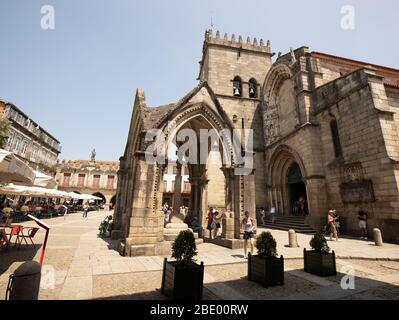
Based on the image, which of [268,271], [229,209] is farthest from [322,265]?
[229,209]

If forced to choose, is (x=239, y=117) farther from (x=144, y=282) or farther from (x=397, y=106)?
(x=144, y=282)

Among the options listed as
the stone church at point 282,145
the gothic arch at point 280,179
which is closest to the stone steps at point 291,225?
the stone church at point 282,145

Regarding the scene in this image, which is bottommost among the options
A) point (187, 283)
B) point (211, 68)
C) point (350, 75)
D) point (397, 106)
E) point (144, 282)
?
point (144, 282)

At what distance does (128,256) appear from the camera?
22.9 feet

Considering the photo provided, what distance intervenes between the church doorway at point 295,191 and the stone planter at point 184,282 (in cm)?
1514

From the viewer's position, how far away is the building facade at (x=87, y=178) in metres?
41.8

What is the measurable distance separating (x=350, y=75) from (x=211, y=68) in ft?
43.6

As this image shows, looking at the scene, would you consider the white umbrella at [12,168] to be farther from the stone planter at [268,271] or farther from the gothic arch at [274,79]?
the gothic arch at [274,79]

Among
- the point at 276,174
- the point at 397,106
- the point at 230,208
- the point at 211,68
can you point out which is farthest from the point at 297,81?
the point at 230,208

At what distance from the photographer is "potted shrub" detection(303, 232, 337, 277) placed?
5.42 metres

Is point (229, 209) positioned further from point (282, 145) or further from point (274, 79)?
point (274, 79)

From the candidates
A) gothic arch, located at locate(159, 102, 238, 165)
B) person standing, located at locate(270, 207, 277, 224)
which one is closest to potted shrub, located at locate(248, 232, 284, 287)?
gothic arch, located at locate(159, 102, 238, 165)
